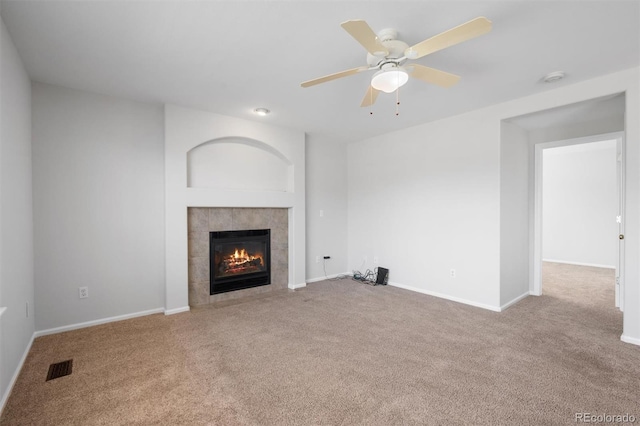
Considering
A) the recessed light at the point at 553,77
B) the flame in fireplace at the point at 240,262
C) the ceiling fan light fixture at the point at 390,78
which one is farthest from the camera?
the flame in fireplace at the point at 240,262

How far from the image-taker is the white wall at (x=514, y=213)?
147 inches

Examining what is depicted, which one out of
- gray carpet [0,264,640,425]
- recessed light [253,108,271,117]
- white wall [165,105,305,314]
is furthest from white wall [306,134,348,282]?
gray carpet [0,264,640,425]

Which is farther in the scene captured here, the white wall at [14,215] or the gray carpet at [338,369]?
the white wall at [14,215]

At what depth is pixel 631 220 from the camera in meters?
2.74

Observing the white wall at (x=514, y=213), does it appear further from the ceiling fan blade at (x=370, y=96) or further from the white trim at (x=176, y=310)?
the white trim at (x=176, y=310)

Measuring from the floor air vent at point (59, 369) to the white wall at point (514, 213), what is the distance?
14.5 ft

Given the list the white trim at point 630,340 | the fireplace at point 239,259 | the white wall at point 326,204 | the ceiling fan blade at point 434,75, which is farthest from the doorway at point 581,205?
the fireplace at point 239,259

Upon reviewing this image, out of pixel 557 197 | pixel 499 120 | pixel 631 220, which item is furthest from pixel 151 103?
pixel 557 197

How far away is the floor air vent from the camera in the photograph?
2.23 metres

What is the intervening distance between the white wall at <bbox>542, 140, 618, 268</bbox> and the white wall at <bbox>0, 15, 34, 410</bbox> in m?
8.82

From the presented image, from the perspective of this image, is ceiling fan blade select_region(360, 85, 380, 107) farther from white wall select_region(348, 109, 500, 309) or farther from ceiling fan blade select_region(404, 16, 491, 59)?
white wall select_region(348, 109, 500, 309)

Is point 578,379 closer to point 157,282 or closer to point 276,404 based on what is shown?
point 276,404

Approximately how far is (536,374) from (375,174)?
358 cm

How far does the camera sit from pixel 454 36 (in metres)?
1.75
